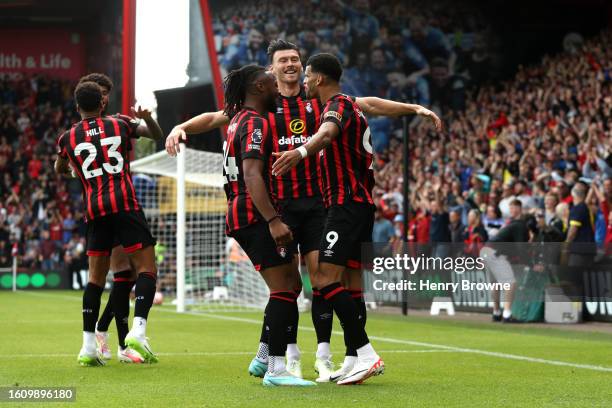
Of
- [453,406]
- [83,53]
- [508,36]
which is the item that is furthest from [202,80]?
[453,406]

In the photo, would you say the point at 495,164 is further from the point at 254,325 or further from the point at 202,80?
the point at 254,325

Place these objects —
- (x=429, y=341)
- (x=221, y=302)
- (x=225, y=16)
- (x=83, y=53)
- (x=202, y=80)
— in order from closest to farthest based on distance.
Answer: (x=429, y=341), (x=221, y=302), (x=202, y=80), (x=225, y=16), (x=83, y=53)

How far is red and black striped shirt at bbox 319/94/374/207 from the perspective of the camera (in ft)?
22.7

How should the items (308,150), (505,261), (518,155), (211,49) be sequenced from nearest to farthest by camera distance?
(308,150) < (505,261) < (518,155) < (211,49)

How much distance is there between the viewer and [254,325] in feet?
44.3

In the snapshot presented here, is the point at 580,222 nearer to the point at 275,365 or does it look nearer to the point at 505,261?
the point at 505,261

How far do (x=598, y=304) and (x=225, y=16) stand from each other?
64.2ft

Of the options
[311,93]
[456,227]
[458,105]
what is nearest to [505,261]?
[456,227]

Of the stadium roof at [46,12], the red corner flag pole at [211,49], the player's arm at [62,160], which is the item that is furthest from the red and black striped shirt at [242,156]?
the stadium roof at [46,12]

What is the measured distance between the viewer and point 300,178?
734cm

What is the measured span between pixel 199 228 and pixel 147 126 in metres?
10.7

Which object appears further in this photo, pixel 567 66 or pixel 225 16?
pixel 225 16

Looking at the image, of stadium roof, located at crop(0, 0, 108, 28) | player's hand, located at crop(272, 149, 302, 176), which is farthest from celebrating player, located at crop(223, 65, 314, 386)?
stadium roof, located at crop(0, 0, 108, 28)

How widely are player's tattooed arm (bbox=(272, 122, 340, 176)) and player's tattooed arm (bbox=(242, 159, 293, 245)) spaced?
0.11m
